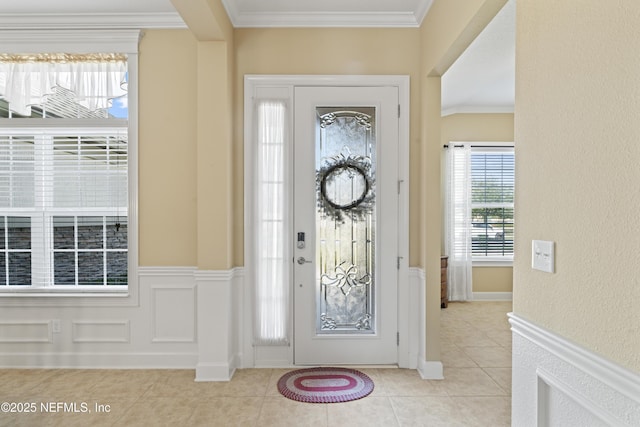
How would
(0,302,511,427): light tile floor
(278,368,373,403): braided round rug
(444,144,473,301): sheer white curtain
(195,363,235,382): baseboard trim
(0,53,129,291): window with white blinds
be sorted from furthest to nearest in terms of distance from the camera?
(444,144,473,301): sheer white curtain → (0,53,129,291): window with white blinds → (195,363,235,382): baseboard trim → (278,368,373,403): braided round rug → (0,302,511,427): light tile floor

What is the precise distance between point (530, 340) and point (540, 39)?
47.9 inches

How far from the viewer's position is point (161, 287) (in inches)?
127

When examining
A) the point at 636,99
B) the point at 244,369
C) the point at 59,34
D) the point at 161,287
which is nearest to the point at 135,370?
the point at 161,287

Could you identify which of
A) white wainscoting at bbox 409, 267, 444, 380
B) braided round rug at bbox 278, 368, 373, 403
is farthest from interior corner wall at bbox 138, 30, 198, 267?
white wainscoting at bbox 409, 267, 444, 380

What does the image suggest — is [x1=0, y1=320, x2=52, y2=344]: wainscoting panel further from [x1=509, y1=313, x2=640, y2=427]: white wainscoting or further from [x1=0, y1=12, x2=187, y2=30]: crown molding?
[x1=509, y1=313, x2=640, y2=427]: white wainscoting

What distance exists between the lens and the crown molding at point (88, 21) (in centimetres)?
A: 316

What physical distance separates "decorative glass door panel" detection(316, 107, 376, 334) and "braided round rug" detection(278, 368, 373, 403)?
1.11 ft

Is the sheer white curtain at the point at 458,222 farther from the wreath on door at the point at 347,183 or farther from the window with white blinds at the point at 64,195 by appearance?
the window with white blinds at the point at 64,195

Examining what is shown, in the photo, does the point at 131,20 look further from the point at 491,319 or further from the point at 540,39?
the point at 491,319

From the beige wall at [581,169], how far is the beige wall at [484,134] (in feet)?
13.9

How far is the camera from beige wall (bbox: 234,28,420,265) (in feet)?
10.5

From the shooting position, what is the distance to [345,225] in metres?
3.25

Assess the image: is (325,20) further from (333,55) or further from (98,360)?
(98,360)

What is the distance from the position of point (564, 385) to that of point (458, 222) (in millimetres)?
4467
